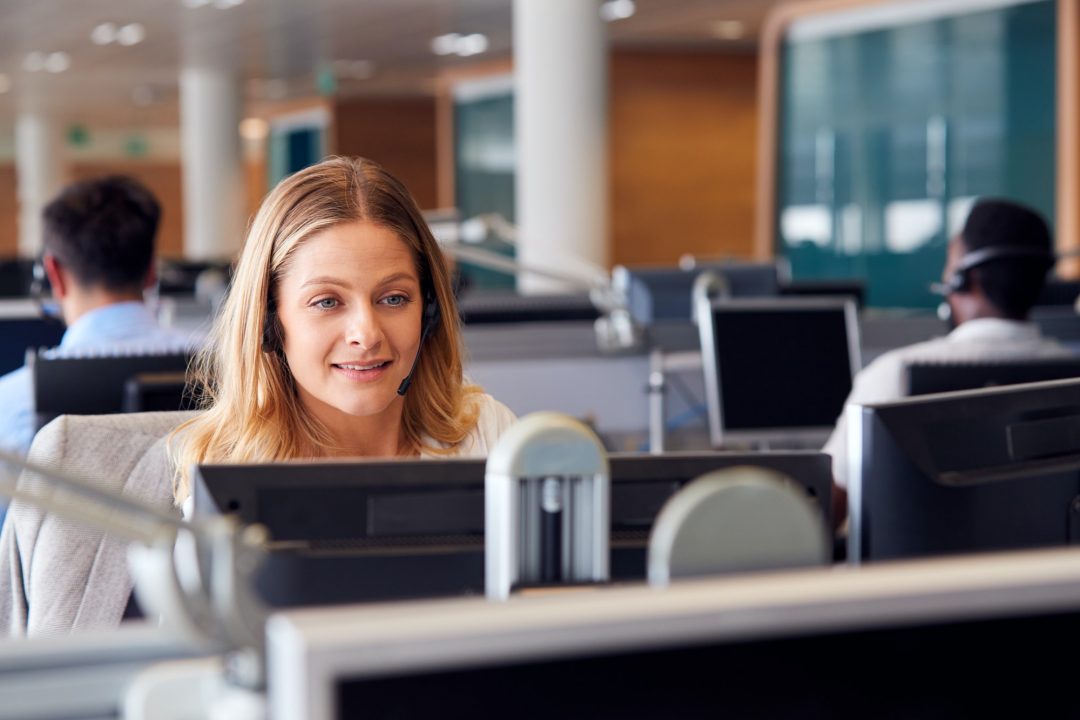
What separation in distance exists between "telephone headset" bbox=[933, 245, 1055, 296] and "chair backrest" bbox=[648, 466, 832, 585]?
7.22ft

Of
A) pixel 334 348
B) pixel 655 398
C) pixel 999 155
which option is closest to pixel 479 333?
pixel 655 398

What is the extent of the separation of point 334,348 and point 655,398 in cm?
204

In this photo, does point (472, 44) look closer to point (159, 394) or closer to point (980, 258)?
point (980, 258)

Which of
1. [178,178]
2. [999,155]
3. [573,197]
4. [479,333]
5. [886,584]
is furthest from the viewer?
[178,178]

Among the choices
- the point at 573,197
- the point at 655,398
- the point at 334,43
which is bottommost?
the point at 655,398

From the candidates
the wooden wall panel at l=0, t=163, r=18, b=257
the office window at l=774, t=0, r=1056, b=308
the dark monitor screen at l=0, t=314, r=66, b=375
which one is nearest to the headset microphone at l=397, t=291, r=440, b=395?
the dark monitor screen at l=0, t=314, r=66, b=375

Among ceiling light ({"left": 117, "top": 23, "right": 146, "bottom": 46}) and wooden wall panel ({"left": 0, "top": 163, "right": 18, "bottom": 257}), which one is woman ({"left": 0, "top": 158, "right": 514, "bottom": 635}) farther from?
wooden wall panel ({"left": 0, "top": 163, "right": 18, "bottom": 257})

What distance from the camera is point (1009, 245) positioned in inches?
110

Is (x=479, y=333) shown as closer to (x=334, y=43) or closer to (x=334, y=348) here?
(x=334, y=348)

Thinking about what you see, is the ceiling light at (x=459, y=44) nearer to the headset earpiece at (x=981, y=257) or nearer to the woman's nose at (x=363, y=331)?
the headset earpiece at (x=981, y=257)

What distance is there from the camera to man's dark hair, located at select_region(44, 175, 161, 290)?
3.00 m

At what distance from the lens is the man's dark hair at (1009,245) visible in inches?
110

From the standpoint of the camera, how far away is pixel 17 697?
64 centimetres

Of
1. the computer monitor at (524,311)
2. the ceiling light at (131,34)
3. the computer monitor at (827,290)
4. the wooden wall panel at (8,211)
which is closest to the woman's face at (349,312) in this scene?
the computer monitor at (524,311)
